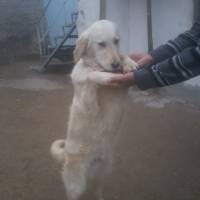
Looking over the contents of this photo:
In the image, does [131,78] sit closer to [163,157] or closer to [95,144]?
[95,144]

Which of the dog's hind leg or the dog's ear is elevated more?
the dog's ear

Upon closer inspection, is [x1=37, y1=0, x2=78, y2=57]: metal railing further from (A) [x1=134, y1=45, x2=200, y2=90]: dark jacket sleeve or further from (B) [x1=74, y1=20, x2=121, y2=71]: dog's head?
(A) [x1=134, y1=45, x2=200, y2=90]: dark jacket sleeve

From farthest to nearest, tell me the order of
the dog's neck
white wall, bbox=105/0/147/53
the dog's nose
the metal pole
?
white wall, bbox=105/0/147/53, the metal pole, the dog's neck, the dog's nose

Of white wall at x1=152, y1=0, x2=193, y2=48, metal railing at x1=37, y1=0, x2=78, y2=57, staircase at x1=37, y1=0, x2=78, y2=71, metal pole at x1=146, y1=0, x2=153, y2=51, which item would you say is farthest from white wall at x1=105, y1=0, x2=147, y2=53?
metal railing at x1=37, y1=0, x2=78, y2=57

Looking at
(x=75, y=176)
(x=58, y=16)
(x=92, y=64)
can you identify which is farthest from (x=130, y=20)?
(x=75, y=176)

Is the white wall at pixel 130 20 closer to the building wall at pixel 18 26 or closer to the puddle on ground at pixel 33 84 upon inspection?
the puddle on ground at pixel 33 84

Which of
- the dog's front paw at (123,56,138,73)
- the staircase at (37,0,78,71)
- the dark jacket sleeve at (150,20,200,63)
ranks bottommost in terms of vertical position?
the staircase at (37,0,78,71)

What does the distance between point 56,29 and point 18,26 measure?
41.9 inches

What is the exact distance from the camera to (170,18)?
254 inches

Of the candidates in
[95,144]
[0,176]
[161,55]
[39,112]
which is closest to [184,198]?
[95,144]

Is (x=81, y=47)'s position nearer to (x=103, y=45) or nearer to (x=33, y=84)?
(x=103, y=45)

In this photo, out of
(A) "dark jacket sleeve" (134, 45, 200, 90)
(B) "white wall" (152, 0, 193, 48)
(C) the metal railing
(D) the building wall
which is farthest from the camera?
(D) the building wall

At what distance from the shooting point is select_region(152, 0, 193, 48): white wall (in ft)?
20.0

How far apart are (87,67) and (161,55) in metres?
0.65
